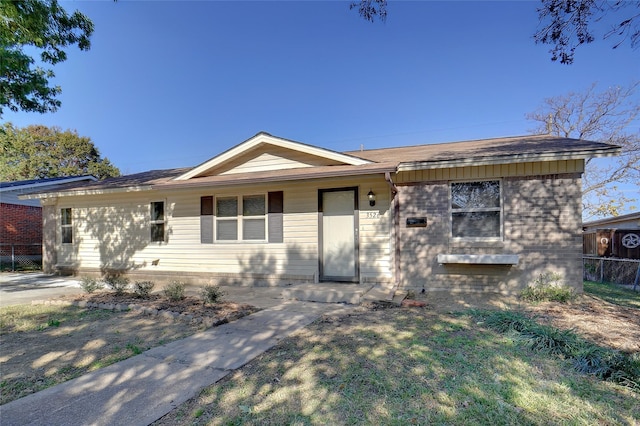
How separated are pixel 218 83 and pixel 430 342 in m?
18.7

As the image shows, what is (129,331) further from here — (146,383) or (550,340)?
(550,340)

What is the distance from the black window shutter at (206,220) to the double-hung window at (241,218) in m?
0.18

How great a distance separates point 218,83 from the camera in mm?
18703

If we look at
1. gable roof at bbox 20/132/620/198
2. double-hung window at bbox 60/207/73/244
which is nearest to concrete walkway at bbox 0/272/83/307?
double-hung window at bbox 60/207/73/244

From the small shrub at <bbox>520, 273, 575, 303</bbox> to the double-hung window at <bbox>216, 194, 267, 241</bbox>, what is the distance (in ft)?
19.7

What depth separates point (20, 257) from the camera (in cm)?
1470

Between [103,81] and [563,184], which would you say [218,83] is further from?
[563,184]

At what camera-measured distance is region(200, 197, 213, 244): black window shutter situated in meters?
8.80

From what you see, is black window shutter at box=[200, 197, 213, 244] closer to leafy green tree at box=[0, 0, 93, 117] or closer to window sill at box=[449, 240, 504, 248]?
leafy green tree at box=[0, 0, 93, 117]

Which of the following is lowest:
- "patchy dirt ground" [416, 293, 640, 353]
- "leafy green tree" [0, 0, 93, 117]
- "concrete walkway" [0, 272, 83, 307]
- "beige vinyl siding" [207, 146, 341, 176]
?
"concrete walkway" [0, 272, 83, 307]

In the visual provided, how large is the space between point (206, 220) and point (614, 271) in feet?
41.4

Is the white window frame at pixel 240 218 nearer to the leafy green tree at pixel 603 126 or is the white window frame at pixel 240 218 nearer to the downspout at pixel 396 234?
the downspout at pixel 396 234

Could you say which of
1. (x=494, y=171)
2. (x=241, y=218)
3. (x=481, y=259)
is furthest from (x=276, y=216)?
(x=494, y=171)

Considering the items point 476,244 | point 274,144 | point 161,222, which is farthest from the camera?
point 161,222
